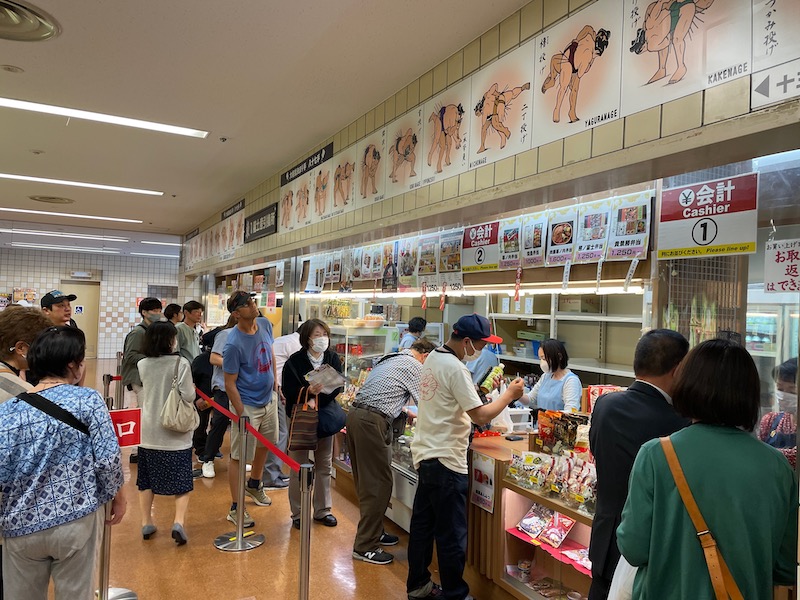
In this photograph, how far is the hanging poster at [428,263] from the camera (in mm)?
4590

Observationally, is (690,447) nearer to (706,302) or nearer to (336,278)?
(706,302)

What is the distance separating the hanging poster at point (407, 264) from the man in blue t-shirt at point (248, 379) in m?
1.31

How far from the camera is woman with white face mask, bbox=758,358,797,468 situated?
2170mm

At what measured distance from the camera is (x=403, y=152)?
397 cm

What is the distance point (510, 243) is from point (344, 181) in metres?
1.72

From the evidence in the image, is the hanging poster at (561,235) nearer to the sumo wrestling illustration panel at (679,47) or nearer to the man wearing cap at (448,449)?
the man wearing cap at (448,449)

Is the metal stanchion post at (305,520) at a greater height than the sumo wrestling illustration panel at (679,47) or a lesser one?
lesser

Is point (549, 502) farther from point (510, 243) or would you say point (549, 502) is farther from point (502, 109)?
point (502, 109)

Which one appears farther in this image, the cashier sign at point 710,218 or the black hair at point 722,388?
the cashier sign at point 710,218

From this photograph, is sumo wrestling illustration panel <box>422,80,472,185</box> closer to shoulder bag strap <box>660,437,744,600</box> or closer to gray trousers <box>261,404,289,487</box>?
shoulder bag strap <box>660,437,744,600</box>

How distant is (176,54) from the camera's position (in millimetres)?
3514

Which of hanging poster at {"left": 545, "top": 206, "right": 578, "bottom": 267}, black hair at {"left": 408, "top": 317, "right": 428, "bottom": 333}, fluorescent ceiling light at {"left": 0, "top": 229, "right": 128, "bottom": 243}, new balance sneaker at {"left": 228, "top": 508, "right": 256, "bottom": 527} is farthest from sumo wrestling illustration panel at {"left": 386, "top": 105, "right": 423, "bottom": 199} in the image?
fluorescent ceiling light at {"left": 0, "top": 229, "right": 128, "bottom": 243}

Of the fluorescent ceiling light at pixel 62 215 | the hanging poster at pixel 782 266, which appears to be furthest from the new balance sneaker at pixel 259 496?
the fluorescent ceiling light at pixel 62 215

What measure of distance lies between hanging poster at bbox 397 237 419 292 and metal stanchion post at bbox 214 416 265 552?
1770mm
